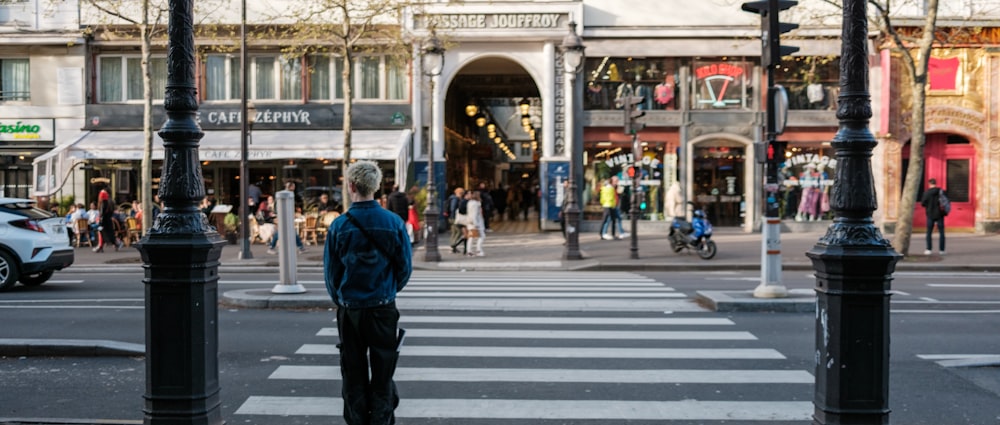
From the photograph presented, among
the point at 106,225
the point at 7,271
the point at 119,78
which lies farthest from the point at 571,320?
the point at 119,78

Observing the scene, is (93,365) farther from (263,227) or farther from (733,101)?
(733,101)

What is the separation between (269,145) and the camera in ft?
89.3

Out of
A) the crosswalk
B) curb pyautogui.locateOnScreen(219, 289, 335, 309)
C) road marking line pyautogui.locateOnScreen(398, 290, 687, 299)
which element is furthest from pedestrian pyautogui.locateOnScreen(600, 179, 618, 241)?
curb pyautogui.locateOnScreen(219, 289, 335, 309)

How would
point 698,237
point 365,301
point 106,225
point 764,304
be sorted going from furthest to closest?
point 106,225, point 698,237, point 764,304, point 365,301

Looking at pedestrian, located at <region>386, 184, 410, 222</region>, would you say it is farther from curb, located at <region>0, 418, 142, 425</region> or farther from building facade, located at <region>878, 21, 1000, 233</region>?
building facade, located at <region>878, 21, 1000, 233</region>

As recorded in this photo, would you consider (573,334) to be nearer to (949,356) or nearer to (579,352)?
(579,352)

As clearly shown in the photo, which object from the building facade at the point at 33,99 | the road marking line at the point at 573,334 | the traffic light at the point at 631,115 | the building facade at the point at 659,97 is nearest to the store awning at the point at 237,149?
the building facade at the point at 33,99

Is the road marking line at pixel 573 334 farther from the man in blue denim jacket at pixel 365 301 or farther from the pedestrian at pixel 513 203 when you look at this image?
the pedestrian at pixel 513 203

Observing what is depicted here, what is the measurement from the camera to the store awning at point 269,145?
26.6 metres

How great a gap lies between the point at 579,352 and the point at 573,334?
3.54 feet

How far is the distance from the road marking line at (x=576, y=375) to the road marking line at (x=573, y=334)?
1705 mm

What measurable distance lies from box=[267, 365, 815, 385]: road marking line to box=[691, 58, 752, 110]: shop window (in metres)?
21.6

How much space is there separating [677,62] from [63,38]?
20072 mm

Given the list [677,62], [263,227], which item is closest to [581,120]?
[677,62]
